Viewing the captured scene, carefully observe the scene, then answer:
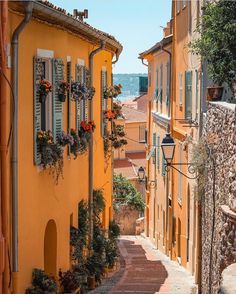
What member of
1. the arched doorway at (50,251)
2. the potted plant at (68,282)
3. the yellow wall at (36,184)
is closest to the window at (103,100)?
the yellow wall at (36,184)

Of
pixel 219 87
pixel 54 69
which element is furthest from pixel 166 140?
pixel 54 69

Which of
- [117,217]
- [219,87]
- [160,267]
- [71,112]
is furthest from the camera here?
[117,217]

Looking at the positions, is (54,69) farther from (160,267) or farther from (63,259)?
(160,267)

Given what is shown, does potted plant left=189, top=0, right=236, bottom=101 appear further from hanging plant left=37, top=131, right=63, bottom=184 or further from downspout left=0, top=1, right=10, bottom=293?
downspout left=0, top=1, right=10, bottom=293

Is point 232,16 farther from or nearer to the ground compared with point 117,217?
farther from the ground

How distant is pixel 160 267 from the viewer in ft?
76.9

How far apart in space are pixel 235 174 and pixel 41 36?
3.92m

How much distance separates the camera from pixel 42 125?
13148 millimetres

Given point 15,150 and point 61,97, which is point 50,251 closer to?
point 61,97

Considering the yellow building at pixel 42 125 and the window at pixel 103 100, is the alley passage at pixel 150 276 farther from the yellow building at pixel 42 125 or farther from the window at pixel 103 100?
the window at pixel 103 100

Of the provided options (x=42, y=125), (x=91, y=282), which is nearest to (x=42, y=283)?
(x=42, y=125)

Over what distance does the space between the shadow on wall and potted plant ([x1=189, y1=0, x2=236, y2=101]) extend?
5404 millimetres

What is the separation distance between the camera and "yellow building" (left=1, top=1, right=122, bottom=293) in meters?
10.8

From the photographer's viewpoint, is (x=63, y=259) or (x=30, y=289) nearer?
(x=30, y=289)
